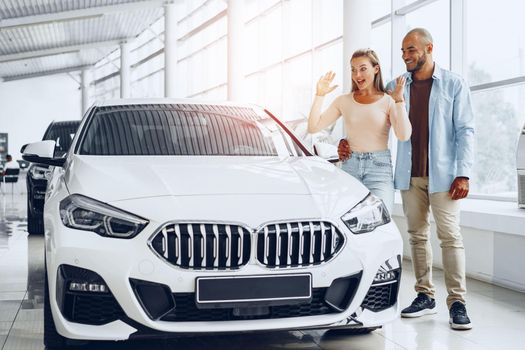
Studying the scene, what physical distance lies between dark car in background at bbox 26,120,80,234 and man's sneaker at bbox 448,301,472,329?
4490 millimetres

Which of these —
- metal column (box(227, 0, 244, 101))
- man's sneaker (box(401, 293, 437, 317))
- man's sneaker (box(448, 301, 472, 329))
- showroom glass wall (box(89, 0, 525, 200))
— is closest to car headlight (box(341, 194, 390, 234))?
man's sneaker (box(448, 301, 472, 329))

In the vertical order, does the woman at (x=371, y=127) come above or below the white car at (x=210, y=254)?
above

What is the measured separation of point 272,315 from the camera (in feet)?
8.20

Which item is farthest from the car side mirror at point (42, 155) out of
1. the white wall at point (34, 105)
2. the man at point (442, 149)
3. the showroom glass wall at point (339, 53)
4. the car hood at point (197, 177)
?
the white wall at point (34, 105)

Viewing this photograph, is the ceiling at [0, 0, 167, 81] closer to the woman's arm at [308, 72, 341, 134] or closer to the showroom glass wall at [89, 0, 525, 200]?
the showroom glass wall at [89, 0, 525, 200]

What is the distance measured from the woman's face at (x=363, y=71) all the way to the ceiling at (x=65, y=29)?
47.0 ft

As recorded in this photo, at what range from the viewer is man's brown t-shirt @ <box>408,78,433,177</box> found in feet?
11.8

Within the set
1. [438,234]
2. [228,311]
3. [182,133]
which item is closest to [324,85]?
[182,133]

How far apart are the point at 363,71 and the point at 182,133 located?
38.9 inches

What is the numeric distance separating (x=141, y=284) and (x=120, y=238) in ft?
0.61

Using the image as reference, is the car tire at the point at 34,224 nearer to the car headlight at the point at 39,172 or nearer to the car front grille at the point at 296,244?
the car headlight at the point at 39,172

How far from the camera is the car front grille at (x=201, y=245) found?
7.88ft

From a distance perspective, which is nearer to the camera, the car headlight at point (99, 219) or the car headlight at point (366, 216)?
the car headlight at point (99, 219)

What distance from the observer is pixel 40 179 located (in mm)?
7195
